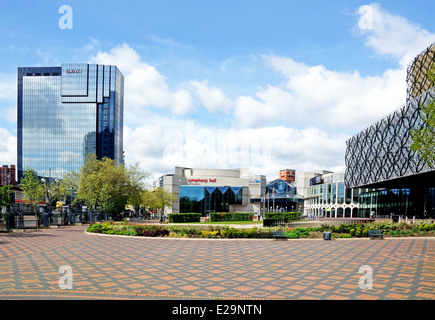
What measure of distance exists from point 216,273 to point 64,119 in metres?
146

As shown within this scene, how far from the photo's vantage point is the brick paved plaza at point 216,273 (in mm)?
8539

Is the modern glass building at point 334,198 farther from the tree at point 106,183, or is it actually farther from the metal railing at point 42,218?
the metal railing at point 42,218

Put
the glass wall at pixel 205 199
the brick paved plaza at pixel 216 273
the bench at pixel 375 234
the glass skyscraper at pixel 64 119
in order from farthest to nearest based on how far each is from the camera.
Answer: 1. the glass skyscraper at pixel 64 119
2. the glass wall at pixel 205 199
3. the bench at pixel 375 234
4. the brick paved plaza at pixel 216 273

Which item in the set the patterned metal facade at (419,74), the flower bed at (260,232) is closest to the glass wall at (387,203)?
the patterned metal facade at (419,74)

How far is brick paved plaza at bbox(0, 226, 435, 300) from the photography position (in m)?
8.54

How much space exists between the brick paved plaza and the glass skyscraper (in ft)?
434

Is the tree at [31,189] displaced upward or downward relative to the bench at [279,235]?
upward

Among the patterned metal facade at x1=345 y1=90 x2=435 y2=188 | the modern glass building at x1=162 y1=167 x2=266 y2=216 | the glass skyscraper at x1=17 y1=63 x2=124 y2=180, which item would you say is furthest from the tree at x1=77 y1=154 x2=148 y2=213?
the glass skyscraper at x1=17 y1=63 x2=124 y2=180

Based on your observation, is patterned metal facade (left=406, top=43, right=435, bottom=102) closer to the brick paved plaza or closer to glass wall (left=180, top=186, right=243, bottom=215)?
glass wall (left=180, top=186, right=243, bottom=215)

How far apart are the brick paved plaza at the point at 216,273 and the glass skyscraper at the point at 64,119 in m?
132

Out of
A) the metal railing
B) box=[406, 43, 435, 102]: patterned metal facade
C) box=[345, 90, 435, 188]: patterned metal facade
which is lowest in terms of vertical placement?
the metal railing

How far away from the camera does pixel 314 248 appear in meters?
17.8

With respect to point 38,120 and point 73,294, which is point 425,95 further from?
point 38,120
